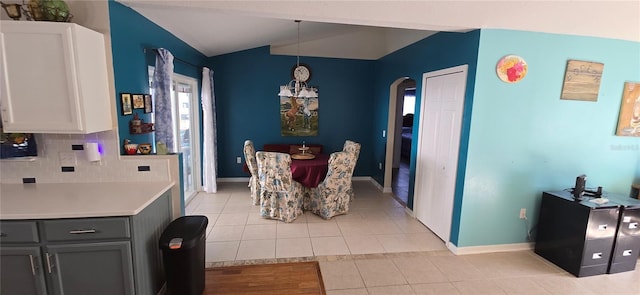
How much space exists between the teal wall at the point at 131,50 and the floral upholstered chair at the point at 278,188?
1.31 m

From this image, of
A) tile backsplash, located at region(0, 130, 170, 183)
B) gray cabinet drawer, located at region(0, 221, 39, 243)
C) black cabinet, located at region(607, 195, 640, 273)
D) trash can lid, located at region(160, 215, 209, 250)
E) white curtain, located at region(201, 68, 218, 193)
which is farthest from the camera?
white curtain, located at region(201, 68, 218, 193)

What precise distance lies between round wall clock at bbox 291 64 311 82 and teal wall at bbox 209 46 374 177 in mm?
84

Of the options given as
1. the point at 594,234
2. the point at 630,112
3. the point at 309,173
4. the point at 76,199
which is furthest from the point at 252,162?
the point at 630,112

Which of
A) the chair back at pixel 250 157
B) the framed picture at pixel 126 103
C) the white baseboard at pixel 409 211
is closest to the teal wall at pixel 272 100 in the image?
the chair back at pixel 250 157

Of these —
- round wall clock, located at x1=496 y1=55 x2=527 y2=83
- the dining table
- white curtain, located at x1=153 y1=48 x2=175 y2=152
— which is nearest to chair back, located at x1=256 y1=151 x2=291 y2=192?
the dining table

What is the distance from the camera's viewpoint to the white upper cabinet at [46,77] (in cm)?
174

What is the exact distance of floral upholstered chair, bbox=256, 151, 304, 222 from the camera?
11.3 feet

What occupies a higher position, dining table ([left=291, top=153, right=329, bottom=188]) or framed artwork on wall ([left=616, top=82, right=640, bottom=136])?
framed artwork on wall ([left=616, top=82, right=640, bottom=136])

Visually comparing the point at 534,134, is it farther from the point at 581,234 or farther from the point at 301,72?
the point at 301,72

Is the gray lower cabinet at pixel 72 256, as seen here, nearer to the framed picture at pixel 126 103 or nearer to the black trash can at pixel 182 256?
the black trash can at pixel 182 256

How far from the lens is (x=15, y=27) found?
5.64 ft

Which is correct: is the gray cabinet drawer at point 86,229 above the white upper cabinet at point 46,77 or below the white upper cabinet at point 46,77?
below

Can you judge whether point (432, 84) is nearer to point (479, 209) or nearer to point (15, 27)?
point (479, 209)

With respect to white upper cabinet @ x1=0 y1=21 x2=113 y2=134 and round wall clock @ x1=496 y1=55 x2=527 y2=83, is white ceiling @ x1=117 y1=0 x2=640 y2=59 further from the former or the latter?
white upper cabinet @ x1=0 y1=21 x2=113 y2=134
